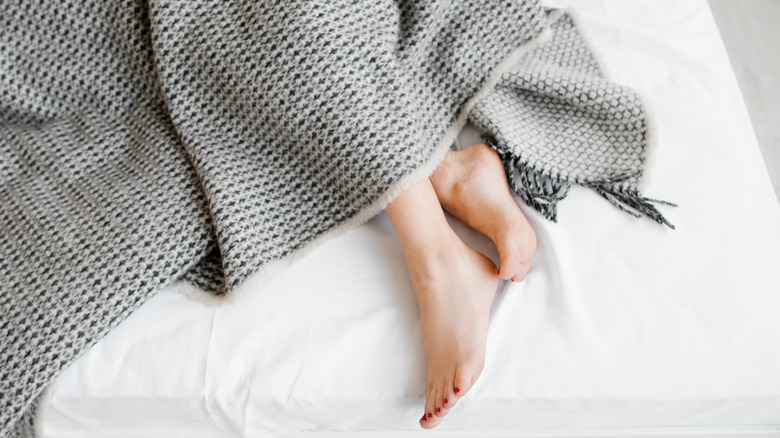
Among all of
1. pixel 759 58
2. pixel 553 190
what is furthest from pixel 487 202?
pixel 759 58

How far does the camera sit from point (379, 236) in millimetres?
815

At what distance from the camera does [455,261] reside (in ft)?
2.42

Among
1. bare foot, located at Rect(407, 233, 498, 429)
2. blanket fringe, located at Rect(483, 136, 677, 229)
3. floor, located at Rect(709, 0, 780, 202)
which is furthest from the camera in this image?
floor, located at Rect(709, 0, 780, 202)

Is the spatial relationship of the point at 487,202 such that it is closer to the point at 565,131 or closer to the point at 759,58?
the point at 565,131

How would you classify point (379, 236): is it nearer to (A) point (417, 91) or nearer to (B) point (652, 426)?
(A) point (417, 91)

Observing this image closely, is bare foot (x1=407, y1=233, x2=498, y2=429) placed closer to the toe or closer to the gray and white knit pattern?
the toe

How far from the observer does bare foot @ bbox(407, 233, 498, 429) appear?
2.18 feet

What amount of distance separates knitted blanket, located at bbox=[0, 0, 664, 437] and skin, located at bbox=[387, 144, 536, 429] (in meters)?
0.04

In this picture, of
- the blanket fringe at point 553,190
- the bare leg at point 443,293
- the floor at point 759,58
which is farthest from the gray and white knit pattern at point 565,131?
the floor at point 759,58

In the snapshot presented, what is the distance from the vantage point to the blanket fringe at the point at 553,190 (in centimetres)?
79

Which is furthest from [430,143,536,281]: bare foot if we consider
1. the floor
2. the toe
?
the floor

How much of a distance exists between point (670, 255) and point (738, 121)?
0.29m

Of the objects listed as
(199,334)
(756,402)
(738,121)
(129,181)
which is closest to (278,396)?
(199,334)

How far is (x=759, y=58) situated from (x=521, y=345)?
3.97ft
